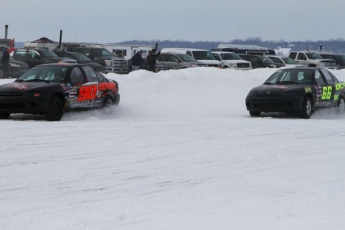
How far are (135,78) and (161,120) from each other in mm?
9461

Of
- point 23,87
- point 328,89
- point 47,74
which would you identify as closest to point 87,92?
point 47,74

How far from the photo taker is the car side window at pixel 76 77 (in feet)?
55.0

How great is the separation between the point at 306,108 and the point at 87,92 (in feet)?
17.4

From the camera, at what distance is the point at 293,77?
749 inches

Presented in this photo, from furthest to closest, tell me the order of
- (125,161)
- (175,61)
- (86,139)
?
(175,61) < (86,139) < (125,161)

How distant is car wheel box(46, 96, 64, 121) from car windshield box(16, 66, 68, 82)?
2.36 ft

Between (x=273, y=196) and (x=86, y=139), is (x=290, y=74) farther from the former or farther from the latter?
(x=273, y=196)

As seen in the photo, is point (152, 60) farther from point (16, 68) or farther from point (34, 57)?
point (16, 68)

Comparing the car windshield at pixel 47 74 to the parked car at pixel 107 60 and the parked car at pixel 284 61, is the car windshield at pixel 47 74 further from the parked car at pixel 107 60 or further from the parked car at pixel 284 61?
the parked car at pixel 284 61

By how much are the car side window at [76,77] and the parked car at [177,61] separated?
68.2ft

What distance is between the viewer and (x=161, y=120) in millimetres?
16906

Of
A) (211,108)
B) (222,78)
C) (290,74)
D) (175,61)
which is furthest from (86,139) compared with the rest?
(175,61)

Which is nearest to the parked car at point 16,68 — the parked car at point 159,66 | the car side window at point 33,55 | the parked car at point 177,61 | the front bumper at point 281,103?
the car side window at point 33,55

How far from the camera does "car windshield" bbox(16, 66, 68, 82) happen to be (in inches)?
653
